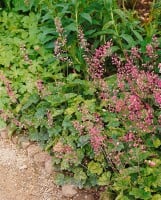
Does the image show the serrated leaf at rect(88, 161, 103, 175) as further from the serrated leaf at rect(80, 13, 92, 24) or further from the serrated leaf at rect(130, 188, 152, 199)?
the serrated leaf at rect(80, 13, 92, 24)

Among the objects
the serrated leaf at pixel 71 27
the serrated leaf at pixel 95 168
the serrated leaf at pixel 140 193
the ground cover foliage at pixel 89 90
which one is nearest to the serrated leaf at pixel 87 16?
the ground cover foliage at pixel 89 90

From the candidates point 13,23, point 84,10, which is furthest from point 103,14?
point 13,23

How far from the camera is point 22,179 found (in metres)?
4.86

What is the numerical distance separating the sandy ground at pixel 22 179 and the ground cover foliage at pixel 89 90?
15 centimetres

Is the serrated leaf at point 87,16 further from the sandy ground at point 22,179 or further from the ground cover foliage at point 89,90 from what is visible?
the sandy ground at point 22,179

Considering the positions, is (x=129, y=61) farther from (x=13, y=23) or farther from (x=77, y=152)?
(x=13, y=23)

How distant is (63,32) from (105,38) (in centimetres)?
43

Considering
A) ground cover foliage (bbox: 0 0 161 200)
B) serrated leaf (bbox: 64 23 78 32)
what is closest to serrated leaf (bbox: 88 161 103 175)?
ground cover foliage (bbox: 0 0 161 200)

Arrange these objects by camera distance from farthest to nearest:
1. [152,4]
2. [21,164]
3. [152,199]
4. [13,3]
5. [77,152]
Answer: [13,3] < [152,4] < [21,164] < [77,152] < [152,199]

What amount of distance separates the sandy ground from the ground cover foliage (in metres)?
0.15

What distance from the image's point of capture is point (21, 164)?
499cm

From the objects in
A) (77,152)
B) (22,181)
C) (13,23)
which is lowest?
(22,181)

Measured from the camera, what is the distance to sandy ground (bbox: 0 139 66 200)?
471 centimetres

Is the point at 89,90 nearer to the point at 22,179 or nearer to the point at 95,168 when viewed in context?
the point at 95,168
